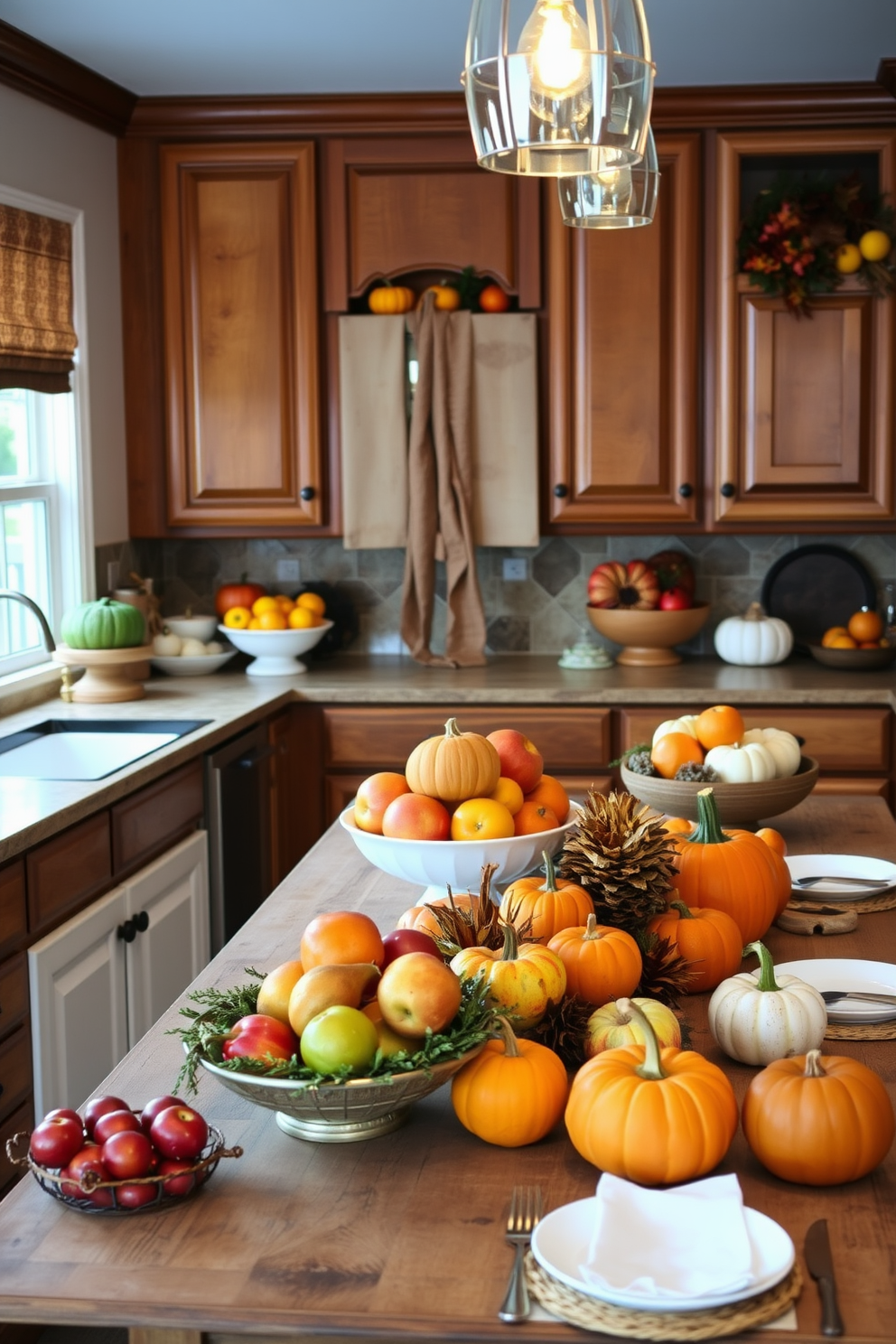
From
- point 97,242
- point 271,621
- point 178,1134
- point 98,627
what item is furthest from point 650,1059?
point 97,242

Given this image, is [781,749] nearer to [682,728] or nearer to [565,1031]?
[682,728]

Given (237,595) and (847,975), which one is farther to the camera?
(237,595)

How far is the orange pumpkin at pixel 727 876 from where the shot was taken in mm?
1695

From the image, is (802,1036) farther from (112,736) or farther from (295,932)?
(112,736)

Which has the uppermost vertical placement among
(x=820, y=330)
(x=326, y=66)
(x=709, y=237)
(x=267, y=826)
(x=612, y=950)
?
(x=326, y=66)

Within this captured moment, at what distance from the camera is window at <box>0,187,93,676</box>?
3695 millimetres

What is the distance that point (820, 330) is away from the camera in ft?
13.2

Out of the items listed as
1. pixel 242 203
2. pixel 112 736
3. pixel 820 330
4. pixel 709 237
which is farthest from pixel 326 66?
pixel 112 736

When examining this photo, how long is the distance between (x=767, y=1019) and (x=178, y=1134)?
564 millimetres

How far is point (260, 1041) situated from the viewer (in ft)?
3.92

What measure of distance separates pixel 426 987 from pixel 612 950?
268mm

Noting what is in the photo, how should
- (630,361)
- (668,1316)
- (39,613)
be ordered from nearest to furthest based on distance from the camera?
(668,1316)
(39,613)
(630,361)

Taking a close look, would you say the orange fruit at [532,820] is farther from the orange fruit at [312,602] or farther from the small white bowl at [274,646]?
the orange fruit at [312,602]

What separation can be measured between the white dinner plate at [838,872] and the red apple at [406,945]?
2.58ft
